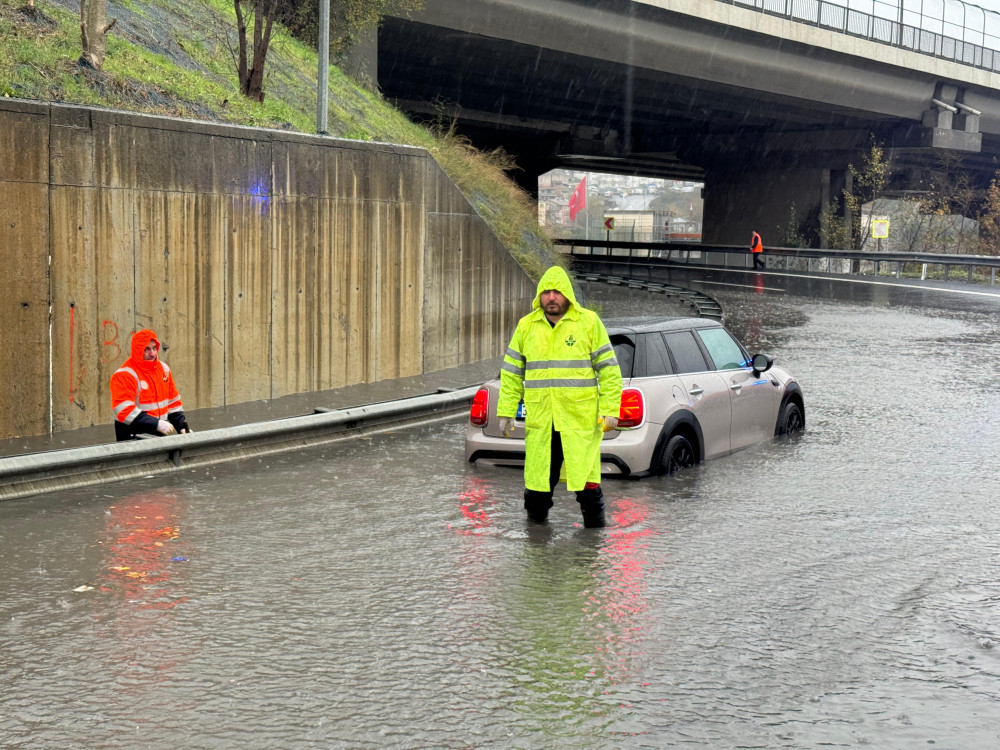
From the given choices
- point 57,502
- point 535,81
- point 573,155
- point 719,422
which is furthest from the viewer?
point 573,155

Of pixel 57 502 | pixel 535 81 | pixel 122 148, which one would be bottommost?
pixel 57 502

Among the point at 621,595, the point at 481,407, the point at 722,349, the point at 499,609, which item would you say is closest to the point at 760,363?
the point at 722,349

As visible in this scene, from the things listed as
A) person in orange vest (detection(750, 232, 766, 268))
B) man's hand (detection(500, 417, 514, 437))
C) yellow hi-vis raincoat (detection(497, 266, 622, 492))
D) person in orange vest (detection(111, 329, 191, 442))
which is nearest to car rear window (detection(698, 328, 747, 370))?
man's hand (detection(500, 417, 514, 437))

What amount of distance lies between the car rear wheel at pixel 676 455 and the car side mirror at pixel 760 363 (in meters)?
1.40

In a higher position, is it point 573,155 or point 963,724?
point 573,155

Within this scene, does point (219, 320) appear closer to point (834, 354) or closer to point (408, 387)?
point (408, 387)

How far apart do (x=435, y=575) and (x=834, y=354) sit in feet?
48.4

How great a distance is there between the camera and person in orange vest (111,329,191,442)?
10.4m

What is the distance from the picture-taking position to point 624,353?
1047 centimetres

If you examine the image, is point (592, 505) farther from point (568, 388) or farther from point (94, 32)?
point (94, 32)

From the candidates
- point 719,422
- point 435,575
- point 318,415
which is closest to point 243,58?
point 318,415

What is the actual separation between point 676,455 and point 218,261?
20.3 feet

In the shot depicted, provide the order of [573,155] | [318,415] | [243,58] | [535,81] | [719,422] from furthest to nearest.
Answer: [573,155] < [535,81] < [243,58] < [318,415] < [719,422]

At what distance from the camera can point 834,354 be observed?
2059cm
